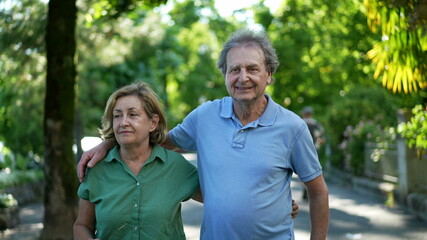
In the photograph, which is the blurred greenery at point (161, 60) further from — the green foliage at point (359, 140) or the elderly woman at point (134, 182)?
the elderly woman at point (134, 182)

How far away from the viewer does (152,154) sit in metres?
3.68

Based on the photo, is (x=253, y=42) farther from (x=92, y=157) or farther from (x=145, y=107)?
(x=92, y=157)

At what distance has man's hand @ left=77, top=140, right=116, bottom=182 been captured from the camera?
3.61m

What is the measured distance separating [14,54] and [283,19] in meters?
16.1

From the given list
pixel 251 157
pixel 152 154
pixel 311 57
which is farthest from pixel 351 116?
pixel 251 157

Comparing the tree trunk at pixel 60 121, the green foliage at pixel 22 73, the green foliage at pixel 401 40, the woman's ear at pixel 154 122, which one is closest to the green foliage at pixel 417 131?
the green foliage at pixel 401 40

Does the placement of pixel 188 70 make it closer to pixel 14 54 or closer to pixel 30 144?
pixel 30 144

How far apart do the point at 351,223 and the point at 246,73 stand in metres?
7.93

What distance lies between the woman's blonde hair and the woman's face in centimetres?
2

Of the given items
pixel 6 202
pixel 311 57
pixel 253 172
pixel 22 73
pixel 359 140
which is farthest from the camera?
pixel 311 57

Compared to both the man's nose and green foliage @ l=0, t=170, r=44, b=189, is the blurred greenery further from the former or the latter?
the man's nose

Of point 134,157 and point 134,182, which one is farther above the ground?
point 134,157

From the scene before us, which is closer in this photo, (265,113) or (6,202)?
(265,113)

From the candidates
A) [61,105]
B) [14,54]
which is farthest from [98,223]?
[14,54]
